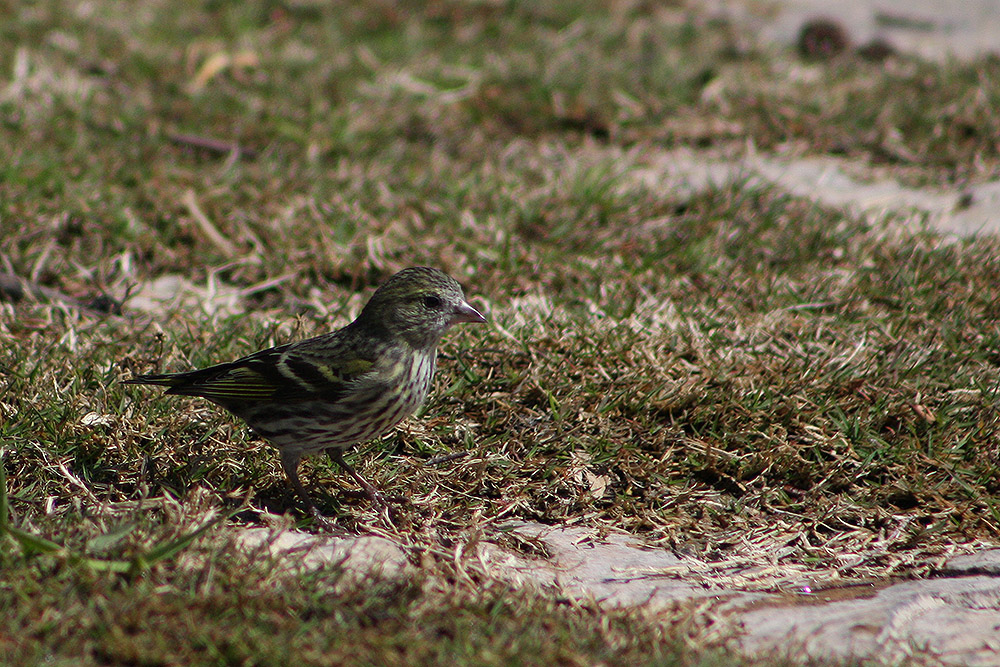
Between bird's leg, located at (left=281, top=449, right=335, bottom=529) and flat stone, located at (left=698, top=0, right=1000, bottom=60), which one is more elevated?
flat stone, located at (left=698, top=0, right=1000, bottom=60)

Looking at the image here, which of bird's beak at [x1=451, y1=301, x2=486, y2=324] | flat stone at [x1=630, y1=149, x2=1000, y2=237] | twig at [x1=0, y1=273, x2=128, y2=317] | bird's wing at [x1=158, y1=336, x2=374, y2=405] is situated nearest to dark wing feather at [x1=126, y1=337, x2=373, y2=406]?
bird's wing at [x1=158, y1=336, x2=374, y2=405]

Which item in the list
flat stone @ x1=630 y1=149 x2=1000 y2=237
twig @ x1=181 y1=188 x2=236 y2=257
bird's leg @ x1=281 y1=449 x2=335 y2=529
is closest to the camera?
bird's leg @ x1=281 y1=449 x2=335 y2=529

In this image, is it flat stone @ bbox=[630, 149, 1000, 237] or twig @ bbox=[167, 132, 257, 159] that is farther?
twig @ bbox=[167, 132, 257, 159]

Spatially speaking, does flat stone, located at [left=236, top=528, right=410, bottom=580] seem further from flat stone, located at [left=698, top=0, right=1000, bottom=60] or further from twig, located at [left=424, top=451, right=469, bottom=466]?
flat stone, located at [left=698, top=0, right=1000, bottom=60]

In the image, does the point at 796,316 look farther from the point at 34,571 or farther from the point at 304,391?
the point at 34,571

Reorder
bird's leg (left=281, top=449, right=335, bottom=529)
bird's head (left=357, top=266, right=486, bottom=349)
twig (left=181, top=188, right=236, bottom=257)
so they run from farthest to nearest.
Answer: twig (left=181, top=188, right=236, bottom=257)
bird's head (left=357, top=266, right=486, bottom=349)
bird's leg (left=281, top=449, right=335, bottom=529)

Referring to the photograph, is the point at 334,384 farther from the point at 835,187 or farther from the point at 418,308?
the point at 835,187

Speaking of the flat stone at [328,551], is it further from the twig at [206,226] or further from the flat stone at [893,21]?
the flat stone at [893,21]

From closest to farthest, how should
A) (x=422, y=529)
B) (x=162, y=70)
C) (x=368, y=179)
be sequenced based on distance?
(x=422, y=529), (x=368, y=179), (x=162, y=70)

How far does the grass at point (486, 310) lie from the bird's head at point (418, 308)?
44cm

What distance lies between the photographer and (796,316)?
550 cm

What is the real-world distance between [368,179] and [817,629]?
175 inches

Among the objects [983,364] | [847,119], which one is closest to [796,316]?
[983,364]

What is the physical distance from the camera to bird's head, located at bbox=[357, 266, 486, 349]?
443cm
